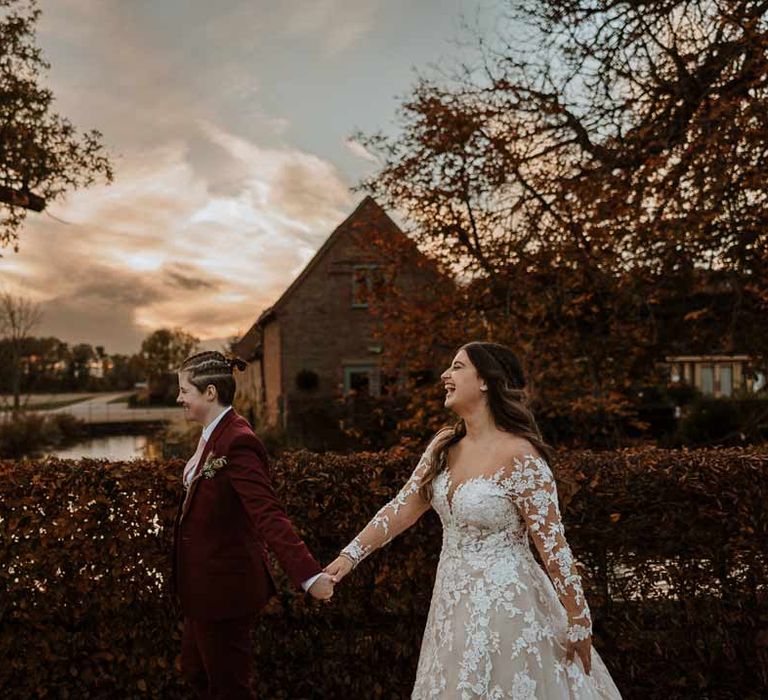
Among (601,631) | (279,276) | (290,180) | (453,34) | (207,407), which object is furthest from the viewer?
(279,276)

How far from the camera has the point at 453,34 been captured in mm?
13555

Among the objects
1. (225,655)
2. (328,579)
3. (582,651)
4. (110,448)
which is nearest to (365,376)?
(110,448)

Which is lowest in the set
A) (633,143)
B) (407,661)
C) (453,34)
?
(407,661)

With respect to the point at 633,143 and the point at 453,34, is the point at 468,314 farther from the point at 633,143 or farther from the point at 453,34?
the point at 453,34

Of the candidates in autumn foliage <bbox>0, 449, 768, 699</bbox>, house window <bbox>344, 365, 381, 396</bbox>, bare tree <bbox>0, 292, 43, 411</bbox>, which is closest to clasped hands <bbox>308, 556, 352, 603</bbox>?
autumn foliage <bbox>0, 449, 768, 699</bbox>

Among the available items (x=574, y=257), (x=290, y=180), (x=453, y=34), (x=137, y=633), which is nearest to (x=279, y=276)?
(x=290, y=180)


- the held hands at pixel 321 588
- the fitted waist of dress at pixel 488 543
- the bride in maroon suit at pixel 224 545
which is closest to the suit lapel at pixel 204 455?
the bride in maroon suit at pixel 224 545

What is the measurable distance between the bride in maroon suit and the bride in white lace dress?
37cm

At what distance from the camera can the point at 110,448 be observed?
33.6 metres

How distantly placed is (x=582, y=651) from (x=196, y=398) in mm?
2068

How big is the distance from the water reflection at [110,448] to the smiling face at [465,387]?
23609 mm

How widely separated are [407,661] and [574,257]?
7493 mm

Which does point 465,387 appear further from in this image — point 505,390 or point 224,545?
point 224,545

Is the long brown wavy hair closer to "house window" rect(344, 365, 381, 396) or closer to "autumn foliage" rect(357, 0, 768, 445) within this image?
"autumn foliage" rect(357, 0, 768, 445)
